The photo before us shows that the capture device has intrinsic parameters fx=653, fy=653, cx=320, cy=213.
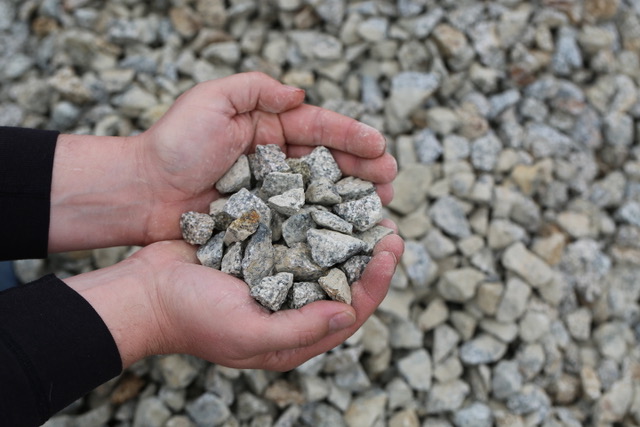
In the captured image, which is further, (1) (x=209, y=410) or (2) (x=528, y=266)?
(2) (x=528, y=266)

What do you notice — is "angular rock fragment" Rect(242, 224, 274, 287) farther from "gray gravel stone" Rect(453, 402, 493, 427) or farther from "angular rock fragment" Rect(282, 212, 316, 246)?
"gray gravel stone" Rect(453, 402, 493, 427)

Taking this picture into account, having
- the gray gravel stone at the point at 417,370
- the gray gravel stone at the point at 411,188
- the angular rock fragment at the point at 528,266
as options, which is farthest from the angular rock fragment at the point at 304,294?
the angular rock fragment at the point at 528,266

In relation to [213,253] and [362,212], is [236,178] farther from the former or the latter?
[362,212]

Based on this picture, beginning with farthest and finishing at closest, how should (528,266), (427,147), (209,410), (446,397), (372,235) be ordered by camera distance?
1. (427,147)
2. (528,266)
3. (446,397)
4. (209,410)
5. (372,235)

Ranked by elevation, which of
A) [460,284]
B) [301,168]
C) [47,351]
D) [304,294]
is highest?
[301,168]

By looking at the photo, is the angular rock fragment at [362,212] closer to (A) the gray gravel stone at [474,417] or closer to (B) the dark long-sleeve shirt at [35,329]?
(B) the dark long-sleeve shirt at [35,329]

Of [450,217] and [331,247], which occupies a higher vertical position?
[331,247]

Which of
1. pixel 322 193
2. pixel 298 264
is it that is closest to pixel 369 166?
pixel 322 193
